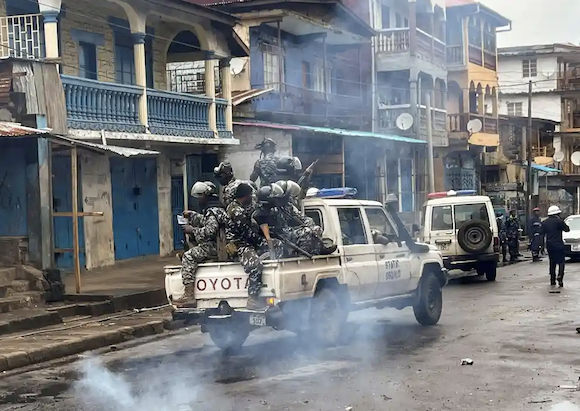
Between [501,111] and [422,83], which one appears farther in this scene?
[501,111]

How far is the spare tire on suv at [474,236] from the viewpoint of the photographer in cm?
1730

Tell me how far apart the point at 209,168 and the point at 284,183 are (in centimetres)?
1311

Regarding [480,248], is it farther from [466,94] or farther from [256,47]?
[466,94]

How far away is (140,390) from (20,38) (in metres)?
9.85

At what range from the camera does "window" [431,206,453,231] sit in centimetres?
1781

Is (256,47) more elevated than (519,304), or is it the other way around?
(256,47)

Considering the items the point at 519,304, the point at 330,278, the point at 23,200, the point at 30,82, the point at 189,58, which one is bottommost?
the point at 519,304

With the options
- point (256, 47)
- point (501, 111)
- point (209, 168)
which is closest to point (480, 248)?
point (209, 168)

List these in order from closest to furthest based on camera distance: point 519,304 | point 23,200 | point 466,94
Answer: point 519,304
point 23,200
point 466,94

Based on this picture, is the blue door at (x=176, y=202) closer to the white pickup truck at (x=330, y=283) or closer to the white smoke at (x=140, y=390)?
the white pickup truck at (x=330, y=283)

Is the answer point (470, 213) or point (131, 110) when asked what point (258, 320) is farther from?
point (470, 213)

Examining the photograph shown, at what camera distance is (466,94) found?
36.1 metres

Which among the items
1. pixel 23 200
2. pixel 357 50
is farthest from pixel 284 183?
pixel 357 50

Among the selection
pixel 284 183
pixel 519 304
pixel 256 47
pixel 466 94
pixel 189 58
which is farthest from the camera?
pixel 466 94
